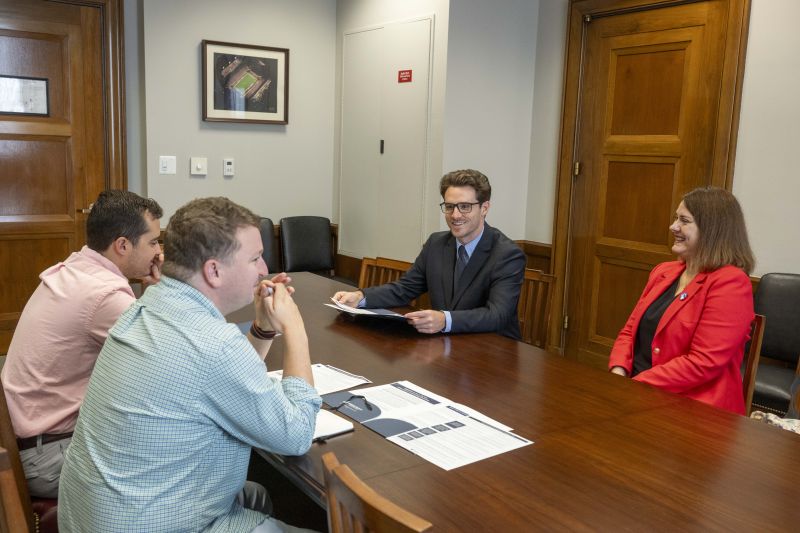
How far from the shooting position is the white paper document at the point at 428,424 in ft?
5.15

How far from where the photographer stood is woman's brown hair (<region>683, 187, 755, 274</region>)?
245 centimetres

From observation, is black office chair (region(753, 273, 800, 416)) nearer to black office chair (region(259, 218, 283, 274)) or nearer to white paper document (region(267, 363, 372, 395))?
white paper document (region(267, 363, 372, 395))

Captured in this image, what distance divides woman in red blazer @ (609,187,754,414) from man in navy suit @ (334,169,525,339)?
1.70ft

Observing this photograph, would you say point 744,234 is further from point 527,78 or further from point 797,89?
point 527,78

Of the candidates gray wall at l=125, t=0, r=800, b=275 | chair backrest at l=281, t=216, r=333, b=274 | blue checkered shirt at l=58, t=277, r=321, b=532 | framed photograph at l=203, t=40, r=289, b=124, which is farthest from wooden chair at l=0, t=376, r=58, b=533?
framed photograph at l=203, t=40, r=289, b=124

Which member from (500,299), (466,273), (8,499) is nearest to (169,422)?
(8,499)

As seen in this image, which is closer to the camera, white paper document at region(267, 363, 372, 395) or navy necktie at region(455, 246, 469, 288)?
white paper document at region(267, 363, 372, 395)

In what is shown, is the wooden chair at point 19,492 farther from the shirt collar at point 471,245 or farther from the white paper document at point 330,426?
the shirt collar at point 471,245

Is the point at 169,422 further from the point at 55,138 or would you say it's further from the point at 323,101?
the point at 323,101

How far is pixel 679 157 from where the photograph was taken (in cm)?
394

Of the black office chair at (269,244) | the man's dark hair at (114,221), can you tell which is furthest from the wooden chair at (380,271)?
the black office chair at (269,244)

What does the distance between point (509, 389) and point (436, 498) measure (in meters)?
0.68

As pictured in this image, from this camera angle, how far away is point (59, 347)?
1.96 m

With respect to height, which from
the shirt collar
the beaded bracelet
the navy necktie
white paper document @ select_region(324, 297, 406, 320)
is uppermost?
the shirt collar
